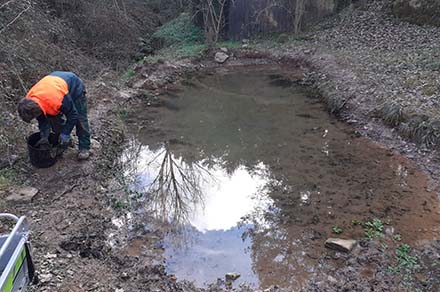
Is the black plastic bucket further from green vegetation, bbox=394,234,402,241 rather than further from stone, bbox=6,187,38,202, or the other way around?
green vegetation, bbox=394,234,402,241

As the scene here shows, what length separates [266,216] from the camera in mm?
4969

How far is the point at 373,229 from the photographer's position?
15.0 feet

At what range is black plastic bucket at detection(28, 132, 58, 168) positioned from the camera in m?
4.88

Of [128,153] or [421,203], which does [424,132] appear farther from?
[128,153]

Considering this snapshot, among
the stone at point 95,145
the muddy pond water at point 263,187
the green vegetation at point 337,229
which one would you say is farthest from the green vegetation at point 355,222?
the stone at point 95,145

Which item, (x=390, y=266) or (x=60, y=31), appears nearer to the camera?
(x=390, y=266)

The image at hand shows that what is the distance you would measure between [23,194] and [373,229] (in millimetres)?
4084

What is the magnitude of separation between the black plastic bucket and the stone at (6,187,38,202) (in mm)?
425

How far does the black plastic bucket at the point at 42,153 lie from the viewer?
4883 millimetres

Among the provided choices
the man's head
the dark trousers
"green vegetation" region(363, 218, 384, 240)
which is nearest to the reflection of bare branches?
the dark trousers

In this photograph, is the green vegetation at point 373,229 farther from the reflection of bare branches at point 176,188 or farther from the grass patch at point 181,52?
the grass patch at point 181,52

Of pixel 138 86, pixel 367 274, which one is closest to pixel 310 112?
pixel 138 86

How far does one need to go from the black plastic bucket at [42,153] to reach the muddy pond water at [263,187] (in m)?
1.15

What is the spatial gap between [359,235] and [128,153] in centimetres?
391
